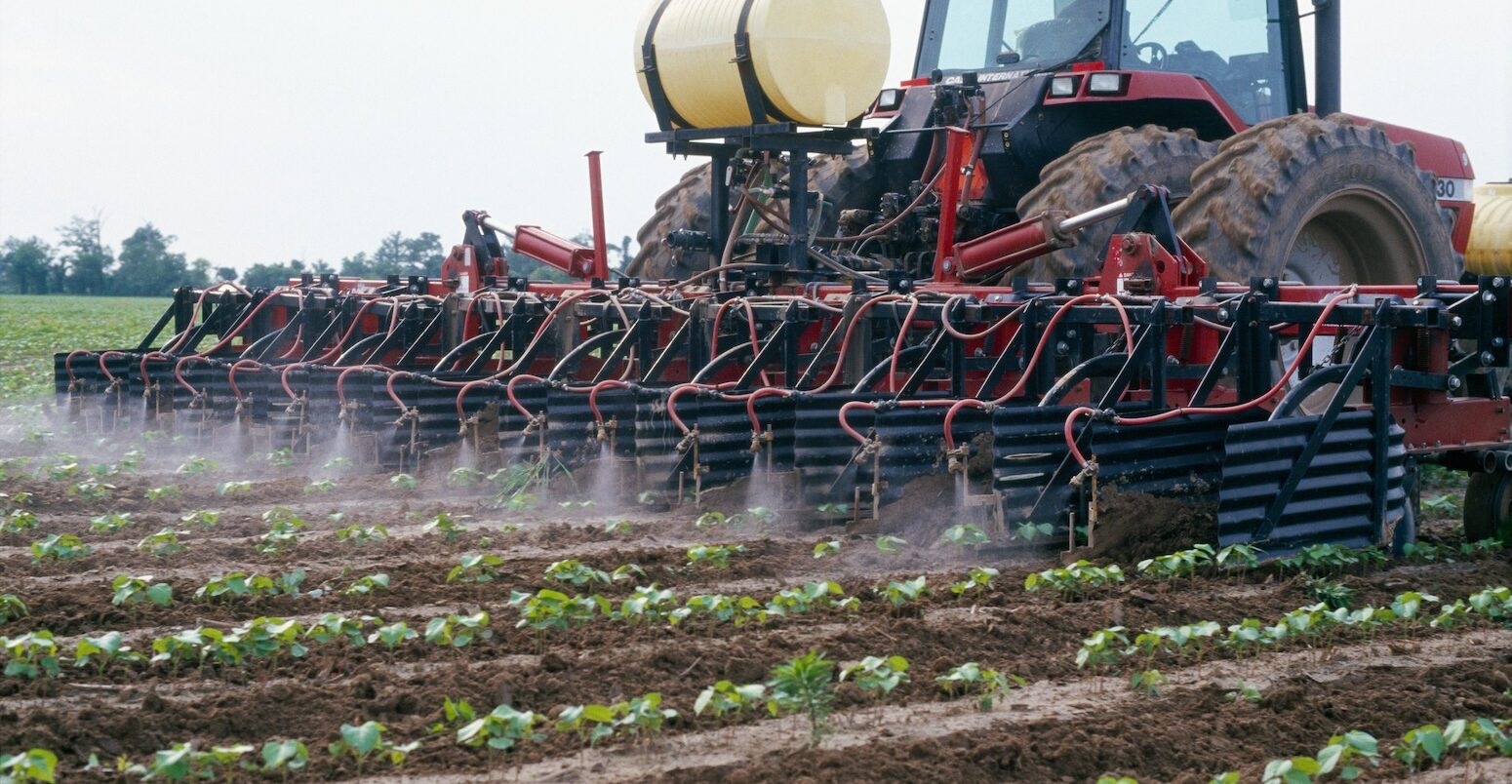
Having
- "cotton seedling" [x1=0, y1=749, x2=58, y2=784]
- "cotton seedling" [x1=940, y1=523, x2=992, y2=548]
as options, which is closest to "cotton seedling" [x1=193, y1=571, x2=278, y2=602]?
"cotton seedling" [x1=0, y1=749, x2=58, y2=784]

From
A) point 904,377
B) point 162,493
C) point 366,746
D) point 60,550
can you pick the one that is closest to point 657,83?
point 904,377

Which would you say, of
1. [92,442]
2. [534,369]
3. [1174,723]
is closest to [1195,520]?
[1174,723]

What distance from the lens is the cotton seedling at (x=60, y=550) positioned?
5.71m

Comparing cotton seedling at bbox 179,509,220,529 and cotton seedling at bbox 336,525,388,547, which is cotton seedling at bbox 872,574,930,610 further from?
cotton seedling at bbox 179,509,220,529

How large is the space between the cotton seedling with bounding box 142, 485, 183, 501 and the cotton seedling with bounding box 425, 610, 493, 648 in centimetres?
344

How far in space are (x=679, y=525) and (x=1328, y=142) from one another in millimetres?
3535

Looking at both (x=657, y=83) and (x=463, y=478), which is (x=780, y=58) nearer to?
(x=657, y=83)

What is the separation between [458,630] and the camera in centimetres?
449

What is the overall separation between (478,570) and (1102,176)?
153 inches

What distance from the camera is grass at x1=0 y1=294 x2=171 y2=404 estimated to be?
16.4 metres

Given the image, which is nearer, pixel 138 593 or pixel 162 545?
pixel 138 593

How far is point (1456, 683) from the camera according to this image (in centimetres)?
408

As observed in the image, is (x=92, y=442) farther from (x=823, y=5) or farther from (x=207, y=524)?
(x=823, y=5)

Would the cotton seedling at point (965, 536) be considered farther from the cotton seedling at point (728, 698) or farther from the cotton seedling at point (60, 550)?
the cotton seedling at point (60, 550)
